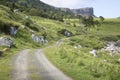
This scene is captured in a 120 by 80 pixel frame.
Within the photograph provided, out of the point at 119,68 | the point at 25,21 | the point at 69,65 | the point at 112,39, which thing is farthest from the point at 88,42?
the point at 119,68

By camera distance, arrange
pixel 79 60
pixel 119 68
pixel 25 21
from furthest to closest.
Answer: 1. pixel 25 21
2. pixel 79 60
3. pixel 119 68

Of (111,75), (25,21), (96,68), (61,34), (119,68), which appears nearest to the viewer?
(111,75)

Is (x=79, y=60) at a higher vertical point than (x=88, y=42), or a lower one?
higher

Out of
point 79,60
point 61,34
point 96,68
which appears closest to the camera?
point 96,68

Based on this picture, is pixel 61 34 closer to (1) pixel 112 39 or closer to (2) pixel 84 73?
(1) pixel 112 39

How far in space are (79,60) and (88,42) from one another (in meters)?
99.0

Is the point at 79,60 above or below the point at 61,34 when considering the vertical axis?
above

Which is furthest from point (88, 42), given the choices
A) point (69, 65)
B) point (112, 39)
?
point (69, 65)

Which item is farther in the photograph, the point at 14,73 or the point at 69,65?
the point at 69,65

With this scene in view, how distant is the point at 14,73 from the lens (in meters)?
33.9

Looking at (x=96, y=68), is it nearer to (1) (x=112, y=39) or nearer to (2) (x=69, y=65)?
(2) (x=69, y=65)

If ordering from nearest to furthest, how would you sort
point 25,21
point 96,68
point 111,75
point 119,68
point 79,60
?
1. point 111,75
2. point 119,68
3. point 96,68
4. point 79,60
5. point 25,21

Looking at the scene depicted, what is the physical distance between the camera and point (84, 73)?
3297 cm

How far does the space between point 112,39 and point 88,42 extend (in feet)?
166
